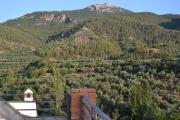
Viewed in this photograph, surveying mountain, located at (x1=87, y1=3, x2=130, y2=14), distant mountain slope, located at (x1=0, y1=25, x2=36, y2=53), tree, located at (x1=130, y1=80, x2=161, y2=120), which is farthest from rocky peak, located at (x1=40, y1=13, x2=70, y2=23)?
tree, located at (x1=130, y1=80, x2=161, y2=120)

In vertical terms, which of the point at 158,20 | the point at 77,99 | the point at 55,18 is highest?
the point at 55,18

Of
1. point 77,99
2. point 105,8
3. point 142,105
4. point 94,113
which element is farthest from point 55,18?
point 94,113

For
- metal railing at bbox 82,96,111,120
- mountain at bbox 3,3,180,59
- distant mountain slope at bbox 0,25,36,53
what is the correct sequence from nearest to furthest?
metal railing at bbox 82,96,111,120 → mountain at bbox 3,3,180,59 → distant mountain slope at bbox 0,25,36,53

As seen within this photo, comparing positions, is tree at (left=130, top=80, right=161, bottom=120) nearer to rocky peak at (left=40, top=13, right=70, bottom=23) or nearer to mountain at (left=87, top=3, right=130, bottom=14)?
rocky peak at (left=40, top=13, right=70, bottom=23)

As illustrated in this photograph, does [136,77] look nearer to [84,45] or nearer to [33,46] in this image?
[84,45]

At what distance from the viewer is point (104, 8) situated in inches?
6757

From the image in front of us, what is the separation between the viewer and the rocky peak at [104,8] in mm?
165125

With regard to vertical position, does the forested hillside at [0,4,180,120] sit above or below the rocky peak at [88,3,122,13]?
below

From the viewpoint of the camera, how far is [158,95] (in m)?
37.8

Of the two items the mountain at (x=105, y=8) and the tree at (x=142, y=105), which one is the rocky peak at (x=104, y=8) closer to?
the mountain at (x=105, y=8)

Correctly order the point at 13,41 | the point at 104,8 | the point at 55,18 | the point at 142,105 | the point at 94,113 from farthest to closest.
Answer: the point at 104,8 → the point at 55,18 → the point at 13,41 → the point at 142,105 → the point at 94,113

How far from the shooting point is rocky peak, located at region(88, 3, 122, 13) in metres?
165

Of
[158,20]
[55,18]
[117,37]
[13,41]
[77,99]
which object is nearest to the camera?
[77,99]

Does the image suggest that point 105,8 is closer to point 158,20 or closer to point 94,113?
point 158,20
